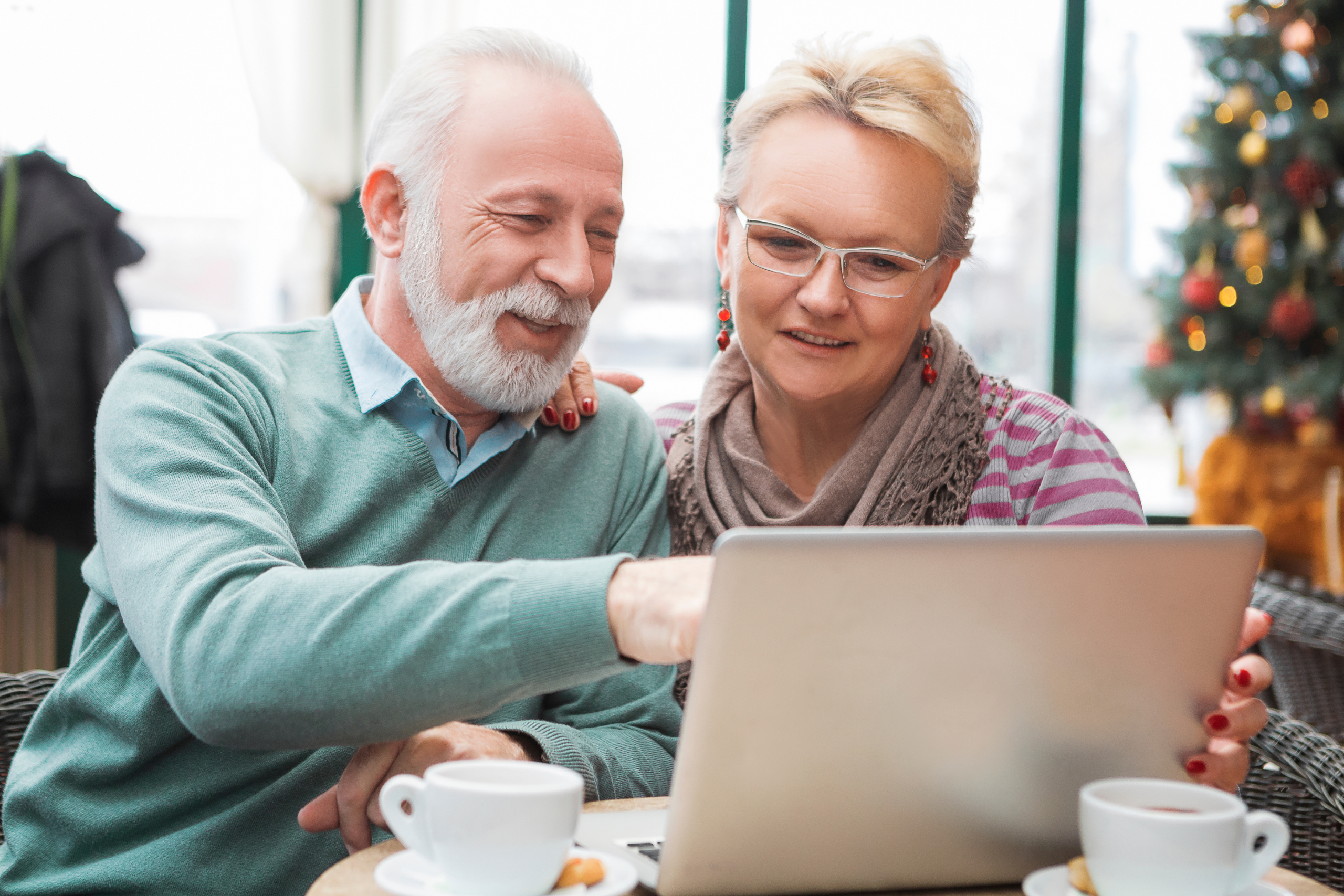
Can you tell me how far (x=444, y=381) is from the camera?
1.48 meters

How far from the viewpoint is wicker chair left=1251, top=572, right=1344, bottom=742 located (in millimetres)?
1936

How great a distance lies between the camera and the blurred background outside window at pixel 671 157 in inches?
147

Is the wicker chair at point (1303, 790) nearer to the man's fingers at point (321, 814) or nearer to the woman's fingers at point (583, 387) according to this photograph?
the woman's fingers at point (583, 387)

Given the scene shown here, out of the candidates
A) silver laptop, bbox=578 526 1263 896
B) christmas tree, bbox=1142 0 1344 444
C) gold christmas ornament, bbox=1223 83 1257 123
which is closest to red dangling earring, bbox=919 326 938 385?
silver laptop, bbox=578 526 1263 896

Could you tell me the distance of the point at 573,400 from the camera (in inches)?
61.9

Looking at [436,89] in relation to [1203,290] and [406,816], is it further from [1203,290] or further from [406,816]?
[1203,290]

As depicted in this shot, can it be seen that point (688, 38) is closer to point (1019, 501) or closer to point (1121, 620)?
point (1019, 501)

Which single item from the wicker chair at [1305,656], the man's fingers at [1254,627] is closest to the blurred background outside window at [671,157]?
the wicker chair at [1305,656]

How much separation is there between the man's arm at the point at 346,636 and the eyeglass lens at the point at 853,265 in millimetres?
741

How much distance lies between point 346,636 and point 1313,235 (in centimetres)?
406

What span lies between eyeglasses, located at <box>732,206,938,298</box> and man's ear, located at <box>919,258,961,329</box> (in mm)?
73

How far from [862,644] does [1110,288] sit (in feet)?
14.2

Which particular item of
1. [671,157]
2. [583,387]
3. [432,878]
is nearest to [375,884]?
[432,878]

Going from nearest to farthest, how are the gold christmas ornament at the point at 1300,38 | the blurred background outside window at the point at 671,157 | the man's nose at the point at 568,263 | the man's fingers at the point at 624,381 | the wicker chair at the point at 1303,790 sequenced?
the wicker chair at the point at 1303,790
the man's nose at the point at 568,263
the man's fingers at the point at 624,381
the blurred background outside window at the point at 671,157
the gold christmas ornament at the point at 1300,38
